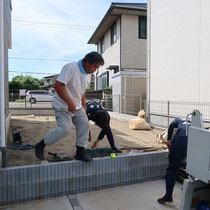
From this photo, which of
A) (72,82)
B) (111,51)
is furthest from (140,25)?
(72,82)

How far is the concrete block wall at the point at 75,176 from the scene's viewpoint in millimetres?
2469

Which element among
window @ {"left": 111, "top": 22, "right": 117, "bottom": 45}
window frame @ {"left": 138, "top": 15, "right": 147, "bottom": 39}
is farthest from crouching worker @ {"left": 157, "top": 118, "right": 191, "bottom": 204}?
window @ {"left": 111, "top": 22, "right": 117, "bottom": 45}

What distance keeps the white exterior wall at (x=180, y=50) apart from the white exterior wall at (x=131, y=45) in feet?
17.7

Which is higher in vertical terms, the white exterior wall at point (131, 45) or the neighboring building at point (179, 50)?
the white exterior wall at point (131, 45)

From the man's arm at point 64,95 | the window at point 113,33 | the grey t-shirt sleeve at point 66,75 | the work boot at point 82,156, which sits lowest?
the work boot at point 82,156

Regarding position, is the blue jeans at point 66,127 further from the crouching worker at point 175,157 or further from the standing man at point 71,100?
the crouching worker at point 175,157

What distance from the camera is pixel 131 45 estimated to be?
14.7 m

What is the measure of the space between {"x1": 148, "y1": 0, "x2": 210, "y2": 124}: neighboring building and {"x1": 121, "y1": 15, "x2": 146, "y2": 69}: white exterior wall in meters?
5.47

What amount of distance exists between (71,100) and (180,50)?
5.70 meters

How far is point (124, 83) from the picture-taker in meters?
11.4

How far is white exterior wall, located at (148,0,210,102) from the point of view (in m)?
6.30

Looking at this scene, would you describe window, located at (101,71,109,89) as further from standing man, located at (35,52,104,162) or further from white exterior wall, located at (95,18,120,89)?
standing man, located at (35,52,104,162)

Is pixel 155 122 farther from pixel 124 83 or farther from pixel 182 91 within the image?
pixel 124 83

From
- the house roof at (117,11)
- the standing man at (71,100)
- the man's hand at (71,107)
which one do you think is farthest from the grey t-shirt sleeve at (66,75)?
the house roof at (117,11)
